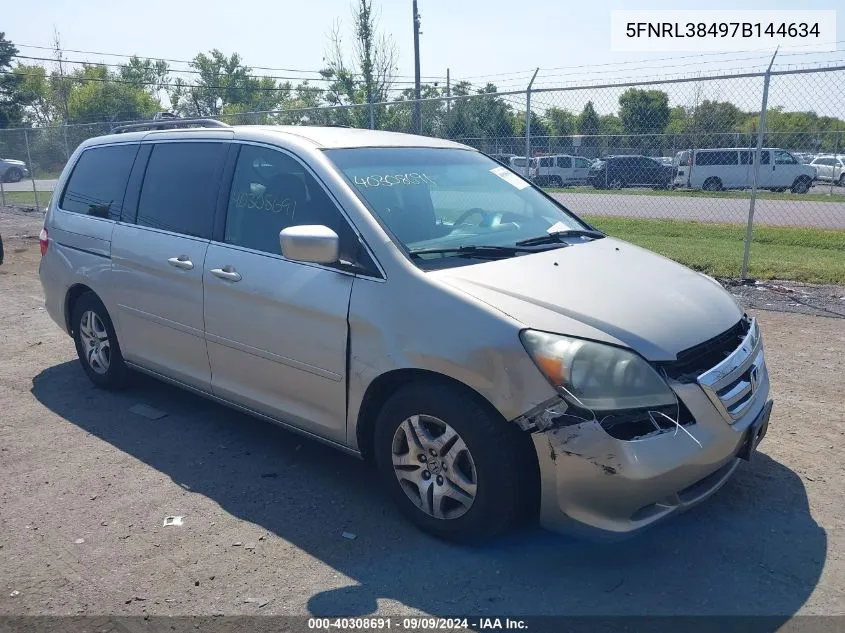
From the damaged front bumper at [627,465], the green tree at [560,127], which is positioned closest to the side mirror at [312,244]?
the damaged front bumper at [627,465]

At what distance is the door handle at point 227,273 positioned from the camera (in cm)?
393

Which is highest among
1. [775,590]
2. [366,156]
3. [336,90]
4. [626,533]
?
[336,90]

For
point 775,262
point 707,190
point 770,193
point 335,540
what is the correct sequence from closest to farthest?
point 335,540 → point 775,262 → point 707,190 → point 770,193

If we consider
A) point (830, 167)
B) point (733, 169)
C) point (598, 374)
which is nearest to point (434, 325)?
→ point (598, 374)

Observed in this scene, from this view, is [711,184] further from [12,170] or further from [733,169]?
[12,170]

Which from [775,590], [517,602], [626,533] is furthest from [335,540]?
[775,590]

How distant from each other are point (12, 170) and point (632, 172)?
19.1 metres

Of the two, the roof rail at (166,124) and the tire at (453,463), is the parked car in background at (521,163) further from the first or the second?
the tire at (453,463)

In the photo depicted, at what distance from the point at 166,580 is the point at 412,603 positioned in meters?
1.05

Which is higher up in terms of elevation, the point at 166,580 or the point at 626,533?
the point at 626,533

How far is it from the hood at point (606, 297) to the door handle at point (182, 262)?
5.51 feet


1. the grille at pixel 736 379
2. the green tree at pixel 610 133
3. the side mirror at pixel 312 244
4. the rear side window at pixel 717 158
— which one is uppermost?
the green tree at pixel 610 133

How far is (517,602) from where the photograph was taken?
2867 millimetres

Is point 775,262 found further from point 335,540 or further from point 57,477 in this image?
point 57,477
